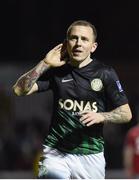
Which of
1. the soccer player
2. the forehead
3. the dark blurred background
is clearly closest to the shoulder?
the soccer player

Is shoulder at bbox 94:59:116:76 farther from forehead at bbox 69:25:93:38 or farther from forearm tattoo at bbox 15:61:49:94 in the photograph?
forearm tattoo at bbox 15:61:49:94

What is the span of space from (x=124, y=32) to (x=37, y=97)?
7.48 ft

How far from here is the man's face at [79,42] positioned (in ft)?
27.5

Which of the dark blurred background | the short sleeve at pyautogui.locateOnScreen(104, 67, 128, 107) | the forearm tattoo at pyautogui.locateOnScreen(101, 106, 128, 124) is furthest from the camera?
the dark blurred background

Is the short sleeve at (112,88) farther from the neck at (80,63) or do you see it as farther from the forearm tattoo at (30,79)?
the forearm tattoo at (30,79)

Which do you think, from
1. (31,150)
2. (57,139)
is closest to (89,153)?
(57,139)

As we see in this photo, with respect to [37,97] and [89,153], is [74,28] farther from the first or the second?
[37,97]

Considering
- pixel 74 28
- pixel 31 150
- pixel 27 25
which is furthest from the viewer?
pixel 27 25

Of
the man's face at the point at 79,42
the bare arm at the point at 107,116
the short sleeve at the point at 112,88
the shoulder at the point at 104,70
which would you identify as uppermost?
the man's face at the point at 79,42

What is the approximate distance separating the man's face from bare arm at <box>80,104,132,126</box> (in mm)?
558

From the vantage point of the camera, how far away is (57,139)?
8.50m

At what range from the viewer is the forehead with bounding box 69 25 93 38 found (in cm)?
840

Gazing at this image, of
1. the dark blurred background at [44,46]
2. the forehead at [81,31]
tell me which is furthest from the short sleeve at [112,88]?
the dark blurred background at [44,46]

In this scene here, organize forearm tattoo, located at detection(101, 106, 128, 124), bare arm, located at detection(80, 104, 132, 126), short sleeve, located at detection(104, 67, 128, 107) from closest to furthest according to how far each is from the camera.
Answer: bare arm, located at detection(80, 104, 132, 126) → forearm tattoo, located at detection(101, 106, 128, 124) → short sleeve, located at detection(104, 67, 128, 107)
